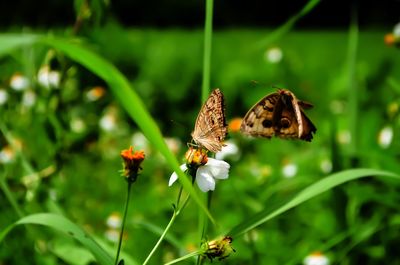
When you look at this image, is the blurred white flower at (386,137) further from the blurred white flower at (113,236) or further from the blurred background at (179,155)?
the blurred white flower at (113,236)

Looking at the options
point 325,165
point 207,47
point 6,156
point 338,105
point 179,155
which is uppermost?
point 338,105

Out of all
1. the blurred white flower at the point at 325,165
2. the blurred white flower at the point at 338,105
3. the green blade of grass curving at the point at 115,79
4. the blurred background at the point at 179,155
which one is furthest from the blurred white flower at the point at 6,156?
the blurred white flower at the point at 338,105

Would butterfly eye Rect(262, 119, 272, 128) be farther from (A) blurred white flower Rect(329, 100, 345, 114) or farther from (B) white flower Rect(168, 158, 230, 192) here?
(A) blurred white flower Rect(329, 100, 345, 114)

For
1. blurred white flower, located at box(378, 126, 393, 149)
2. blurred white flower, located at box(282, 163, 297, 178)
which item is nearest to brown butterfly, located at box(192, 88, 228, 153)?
blurred white flower, located at box(378, 126, 393, 149)

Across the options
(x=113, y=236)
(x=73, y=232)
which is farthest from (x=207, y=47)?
(x=113, y=236)

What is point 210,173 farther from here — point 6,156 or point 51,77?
point 6,156

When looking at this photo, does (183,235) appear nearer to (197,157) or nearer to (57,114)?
(57,114)
